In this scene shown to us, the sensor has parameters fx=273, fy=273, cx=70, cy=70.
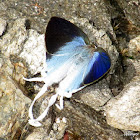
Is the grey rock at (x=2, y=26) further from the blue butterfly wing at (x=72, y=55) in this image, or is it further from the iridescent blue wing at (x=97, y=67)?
the iridescent blue wing at (x=97, y=67)

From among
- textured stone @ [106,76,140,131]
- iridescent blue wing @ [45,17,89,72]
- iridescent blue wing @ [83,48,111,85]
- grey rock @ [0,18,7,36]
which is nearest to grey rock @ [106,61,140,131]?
textured stone @ [106,76,140,131]

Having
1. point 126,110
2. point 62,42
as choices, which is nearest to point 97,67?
point 62,42

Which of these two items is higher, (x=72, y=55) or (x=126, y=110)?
(x=72, y=55)

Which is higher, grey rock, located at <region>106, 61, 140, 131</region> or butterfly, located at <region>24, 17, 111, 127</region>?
butterfly, located at <region>24, 17, 111, 127</region>

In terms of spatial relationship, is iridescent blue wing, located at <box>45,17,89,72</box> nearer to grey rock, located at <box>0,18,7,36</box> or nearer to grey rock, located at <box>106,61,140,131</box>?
grey rock, located at <box>0,18,7,36</box>

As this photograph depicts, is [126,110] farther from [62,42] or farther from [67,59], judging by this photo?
[62,42]

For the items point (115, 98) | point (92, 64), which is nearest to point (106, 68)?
point (92, 64)

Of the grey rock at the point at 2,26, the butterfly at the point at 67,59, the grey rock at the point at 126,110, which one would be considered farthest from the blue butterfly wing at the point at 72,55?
the grey rock at the point at 2,26
